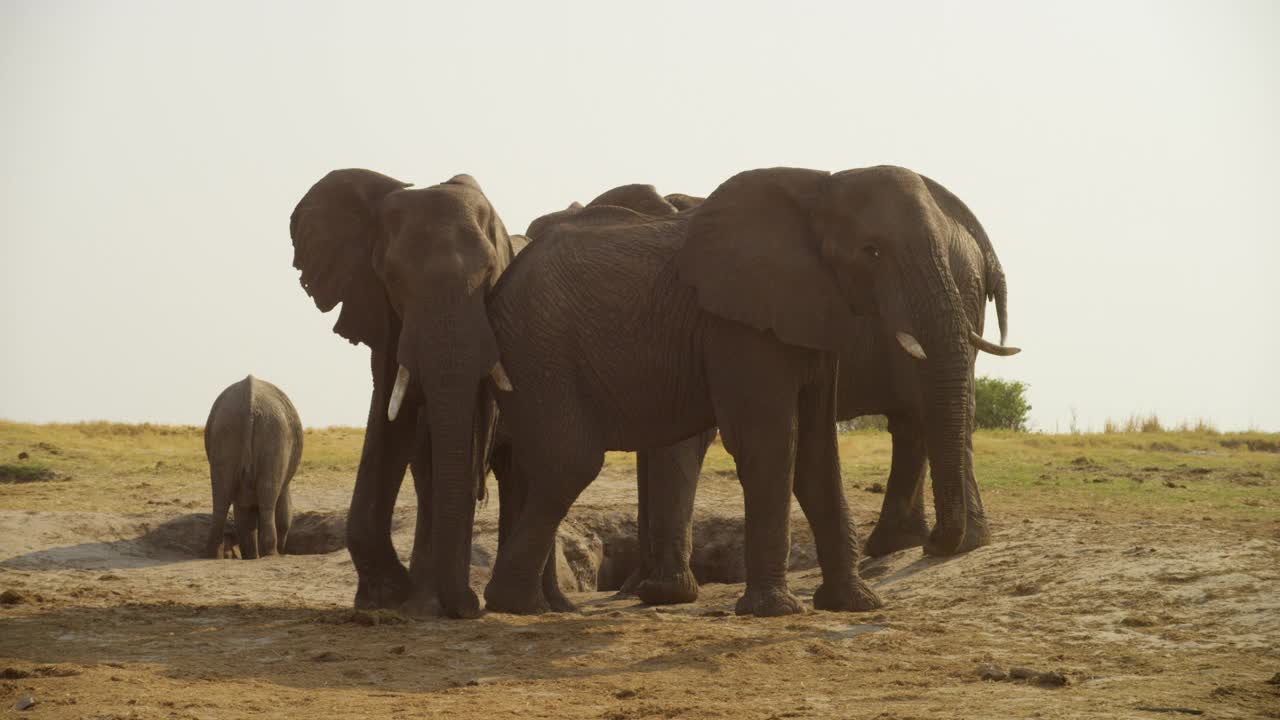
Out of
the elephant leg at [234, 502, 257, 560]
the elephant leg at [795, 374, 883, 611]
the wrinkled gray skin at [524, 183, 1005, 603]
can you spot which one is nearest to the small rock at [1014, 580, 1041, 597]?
the elephant leg at [795, 374, 883, 611]

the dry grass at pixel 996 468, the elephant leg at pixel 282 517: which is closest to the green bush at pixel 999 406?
the dry grass at pixel 996 468

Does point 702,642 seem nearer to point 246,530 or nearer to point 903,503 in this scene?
point 903,503

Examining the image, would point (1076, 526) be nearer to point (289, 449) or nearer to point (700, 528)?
point (700, 528)

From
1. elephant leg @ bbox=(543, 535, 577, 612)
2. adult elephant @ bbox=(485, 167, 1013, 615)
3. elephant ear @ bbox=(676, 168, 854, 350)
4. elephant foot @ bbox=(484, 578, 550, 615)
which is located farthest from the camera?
elephant leg @ bbox=(543, 535, 577, 612)

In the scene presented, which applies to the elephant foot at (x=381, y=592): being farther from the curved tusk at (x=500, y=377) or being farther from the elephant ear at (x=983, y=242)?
the elephant ear at (x=983, y=242)

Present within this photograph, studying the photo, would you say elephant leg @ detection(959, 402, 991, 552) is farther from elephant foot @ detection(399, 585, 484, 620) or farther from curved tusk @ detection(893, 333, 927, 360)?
elephant foot @ detection(399, 585, 484, 620)

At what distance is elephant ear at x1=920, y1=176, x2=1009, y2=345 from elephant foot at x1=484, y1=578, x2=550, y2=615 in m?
5.46

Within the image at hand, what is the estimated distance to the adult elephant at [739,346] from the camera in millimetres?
11047

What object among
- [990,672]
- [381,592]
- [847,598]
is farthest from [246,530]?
[990,672]

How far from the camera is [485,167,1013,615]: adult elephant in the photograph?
11.0 meters

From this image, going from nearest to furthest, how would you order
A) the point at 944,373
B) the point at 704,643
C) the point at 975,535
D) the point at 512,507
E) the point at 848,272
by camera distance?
the point at 704,643
the point at 944,373
the point at 848,272
the point at 512,507
the point at 975,535

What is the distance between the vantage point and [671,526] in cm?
1309

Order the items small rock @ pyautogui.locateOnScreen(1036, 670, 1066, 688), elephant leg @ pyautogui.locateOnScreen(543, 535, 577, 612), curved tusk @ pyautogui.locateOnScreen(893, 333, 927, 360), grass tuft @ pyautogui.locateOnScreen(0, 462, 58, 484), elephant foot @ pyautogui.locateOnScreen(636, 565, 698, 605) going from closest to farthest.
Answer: small rock @ pyautogui.locateOnScreen(1036, 670, 1066, 688) → curved tusk @ pyautogui.locateOnScreen(893, 333, 927, 360) → elephant leg @ pyautogui.locateOnScreen(543, 535, 577, 612) → elephant foot @ pyautogui.locateOnScreen(636, 565, 698, 605) → grass tuft @ pyautogui.locateOnScreen(0, 462, 58, 484)

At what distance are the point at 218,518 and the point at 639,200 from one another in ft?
20.6
